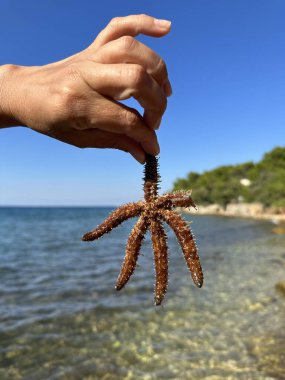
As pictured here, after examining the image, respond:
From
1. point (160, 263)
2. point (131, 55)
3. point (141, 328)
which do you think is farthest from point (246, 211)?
point (131, 55)

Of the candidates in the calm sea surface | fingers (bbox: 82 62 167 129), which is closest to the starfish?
fingers (bbox: 82 62 167 129)

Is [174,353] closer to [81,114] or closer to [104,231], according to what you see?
[104,231]

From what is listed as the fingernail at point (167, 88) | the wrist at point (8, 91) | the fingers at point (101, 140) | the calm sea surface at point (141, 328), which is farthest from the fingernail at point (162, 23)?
the calm sea surface at point (141, 328)

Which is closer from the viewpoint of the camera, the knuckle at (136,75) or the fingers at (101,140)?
the knuckle at (136,75)

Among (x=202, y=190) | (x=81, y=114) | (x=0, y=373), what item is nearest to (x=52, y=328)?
(x=0, y=373)

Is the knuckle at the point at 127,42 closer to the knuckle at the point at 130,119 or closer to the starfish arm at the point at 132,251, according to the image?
the knuckle at the point at 130,119

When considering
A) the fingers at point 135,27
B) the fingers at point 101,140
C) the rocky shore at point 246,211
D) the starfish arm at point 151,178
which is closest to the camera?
the fingers at point 135,27

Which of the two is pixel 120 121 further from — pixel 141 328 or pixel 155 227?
pixel 141 328
